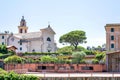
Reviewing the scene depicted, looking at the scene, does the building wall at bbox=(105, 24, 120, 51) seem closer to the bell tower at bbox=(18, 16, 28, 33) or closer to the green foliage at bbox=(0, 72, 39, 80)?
the bell tower at bbox=(18, 16, 28, 33)

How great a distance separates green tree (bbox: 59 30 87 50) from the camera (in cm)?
10475

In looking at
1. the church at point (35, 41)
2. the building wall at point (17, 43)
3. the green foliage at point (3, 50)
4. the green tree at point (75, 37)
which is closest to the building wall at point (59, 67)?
the green foliage at point (3, 50)

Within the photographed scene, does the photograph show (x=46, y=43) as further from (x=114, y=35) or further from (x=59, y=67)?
(x=59, y=67)

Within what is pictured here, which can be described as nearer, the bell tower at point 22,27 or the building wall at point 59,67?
the building wall at point 59,67

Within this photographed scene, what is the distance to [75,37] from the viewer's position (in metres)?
105

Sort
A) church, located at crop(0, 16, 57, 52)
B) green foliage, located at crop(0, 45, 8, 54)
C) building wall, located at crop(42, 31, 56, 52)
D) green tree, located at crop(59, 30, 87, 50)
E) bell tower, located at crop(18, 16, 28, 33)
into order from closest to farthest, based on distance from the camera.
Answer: green foliage, located at crop(0, 45, 8, 54) < church, located at crop(0, 16, 57, 52) < building wall, located at crop(42, 31, 56, 52) < bell tower, located at crop(18, 16, 28, 33) < green tree, located at crop(59, 30, 87, 50)

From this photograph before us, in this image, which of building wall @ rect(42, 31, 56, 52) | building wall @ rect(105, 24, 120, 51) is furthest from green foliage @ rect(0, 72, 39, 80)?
building wall @ rect(42, 31, 56, 52)

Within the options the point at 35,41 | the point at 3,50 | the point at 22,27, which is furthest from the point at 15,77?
the point at 22,27

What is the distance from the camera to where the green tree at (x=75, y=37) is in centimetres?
10475

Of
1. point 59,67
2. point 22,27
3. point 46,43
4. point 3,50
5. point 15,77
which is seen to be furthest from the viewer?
point 22,27

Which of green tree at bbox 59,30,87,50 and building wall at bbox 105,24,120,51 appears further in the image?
green tree at bbox 59,30,87,50

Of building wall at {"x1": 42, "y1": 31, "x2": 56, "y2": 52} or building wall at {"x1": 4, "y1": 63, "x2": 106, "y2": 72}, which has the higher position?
building wall at {"x1": 42, "y1": 31, "x2": 56, "y2": 52}

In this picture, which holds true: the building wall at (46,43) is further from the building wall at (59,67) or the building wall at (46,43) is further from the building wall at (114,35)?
the building wall at (59,67)

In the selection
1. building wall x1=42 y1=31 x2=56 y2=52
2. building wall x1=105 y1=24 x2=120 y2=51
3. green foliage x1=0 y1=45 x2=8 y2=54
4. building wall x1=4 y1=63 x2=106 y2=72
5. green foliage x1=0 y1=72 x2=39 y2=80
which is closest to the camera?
green foliage x1=0 y1=72 x2=39 y2=80
